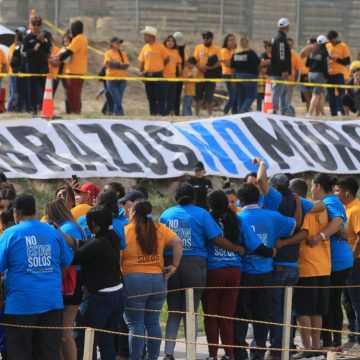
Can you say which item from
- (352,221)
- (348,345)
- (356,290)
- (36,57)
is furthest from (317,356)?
(36,57)

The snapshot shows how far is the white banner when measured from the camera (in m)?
21.0

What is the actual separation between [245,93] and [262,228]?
12.1m

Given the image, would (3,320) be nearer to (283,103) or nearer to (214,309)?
(214,309)

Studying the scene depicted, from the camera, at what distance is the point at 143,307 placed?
1300 centimetres

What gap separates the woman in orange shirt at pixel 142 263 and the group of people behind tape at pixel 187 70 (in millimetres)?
11441

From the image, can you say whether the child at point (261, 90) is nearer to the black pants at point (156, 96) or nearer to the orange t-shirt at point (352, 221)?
the black pants at point (156, 96)

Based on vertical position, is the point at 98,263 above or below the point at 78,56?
below

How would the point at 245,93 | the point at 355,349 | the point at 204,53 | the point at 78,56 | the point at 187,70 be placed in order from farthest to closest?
the point at 187,70 → the point at 204,53 → the point at 245,93 → the point at 78,56 → the point at 355,349

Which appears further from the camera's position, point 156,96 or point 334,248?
point 156,96

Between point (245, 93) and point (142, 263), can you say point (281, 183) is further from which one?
point (245, 93)

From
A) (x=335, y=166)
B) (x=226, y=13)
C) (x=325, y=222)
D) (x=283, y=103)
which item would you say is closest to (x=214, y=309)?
(x=325, y=222)

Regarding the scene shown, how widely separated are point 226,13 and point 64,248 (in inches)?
1058

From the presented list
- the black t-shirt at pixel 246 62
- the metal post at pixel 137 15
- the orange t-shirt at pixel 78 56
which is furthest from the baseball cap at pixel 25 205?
the metal post at pixel 137 15

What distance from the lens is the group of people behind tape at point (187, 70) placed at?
24500mm
